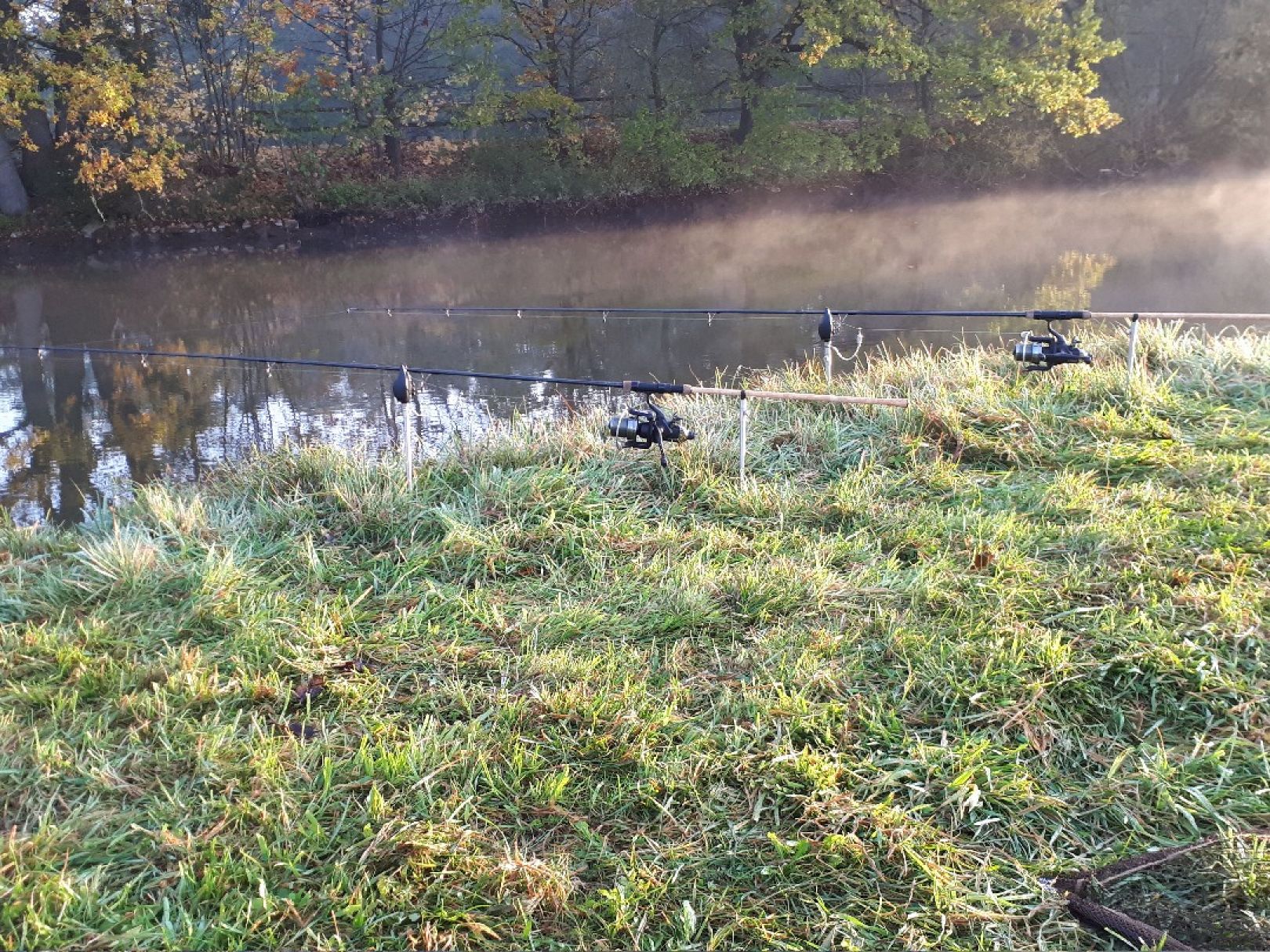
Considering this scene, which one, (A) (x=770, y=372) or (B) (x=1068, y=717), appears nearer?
(B) (x=1068, y=717)

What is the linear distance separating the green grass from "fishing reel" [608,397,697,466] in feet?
0.84

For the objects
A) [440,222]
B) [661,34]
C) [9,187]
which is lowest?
[440,222]

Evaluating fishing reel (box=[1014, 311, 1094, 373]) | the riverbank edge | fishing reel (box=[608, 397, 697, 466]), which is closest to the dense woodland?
the riverbank edge

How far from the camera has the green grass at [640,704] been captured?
258cm

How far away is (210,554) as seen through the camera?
4.32 m

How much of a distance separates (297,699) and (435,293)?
12.8 m

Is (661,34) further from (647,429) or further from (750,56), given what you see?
(647,429)

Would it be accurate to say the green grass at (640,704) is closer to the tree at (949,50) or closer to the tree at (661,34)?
the tree at (949,50)

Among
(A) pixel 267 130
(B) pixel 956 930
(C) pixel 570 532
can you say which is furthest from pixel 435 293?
(B) pixel 956 930

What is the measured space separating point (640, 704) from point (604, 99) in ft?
73.3

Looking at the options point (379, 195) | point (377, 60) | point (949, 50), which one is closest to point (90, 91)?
point (379, 195)

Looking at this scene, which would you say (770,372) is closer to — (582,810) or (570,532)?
(570,532)

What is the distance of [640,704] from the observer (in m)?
3.31

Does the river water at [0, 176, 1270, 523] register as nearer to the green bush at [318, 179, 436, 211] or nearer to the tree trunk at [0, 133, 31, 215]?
the green bush at [318, 179, 436, 211]
